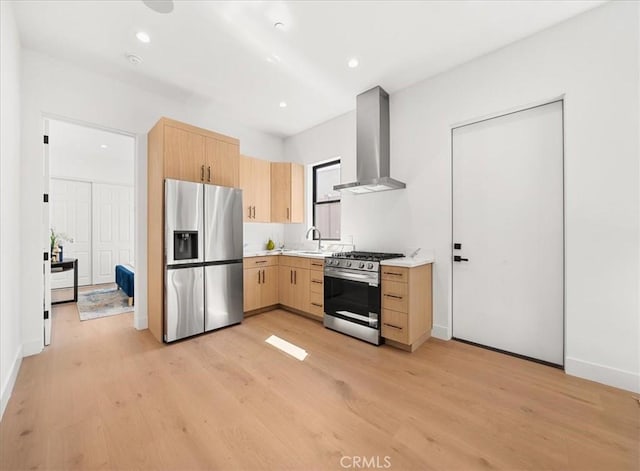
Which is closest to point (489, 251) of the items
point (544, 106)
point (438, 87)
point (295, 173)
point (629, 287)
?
point (629, 287)

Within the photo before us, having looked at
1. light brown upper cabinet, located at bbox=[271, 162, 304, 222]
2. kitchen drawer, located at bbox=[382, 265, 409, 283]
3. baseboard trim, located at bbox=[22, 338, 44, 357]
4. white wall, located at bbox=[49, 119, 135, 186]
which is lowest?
baseboard trim, located at bbox=[22, 338, 44, 357]

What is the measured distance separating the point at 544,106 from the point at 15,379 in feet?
16.8

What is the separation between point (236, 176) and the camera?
143 inches

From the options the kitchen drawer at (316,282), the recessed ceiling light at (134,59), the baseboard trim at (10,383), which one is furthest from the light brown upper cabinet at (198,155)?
the baseboard trim at (10,383)

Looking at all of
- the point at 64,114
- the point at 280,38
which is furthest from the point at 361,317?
the point at 64,114

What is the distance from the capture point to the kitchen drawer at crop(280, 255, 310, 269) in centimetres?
381

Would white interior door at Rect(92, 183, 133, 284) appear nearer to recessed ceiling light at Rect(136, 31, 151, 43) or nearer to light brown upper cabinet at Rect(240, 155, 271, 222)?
light brown upper cabinet at Rect(240, 155, 271, 222)

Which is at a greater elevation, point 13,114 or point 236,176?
point 13,114

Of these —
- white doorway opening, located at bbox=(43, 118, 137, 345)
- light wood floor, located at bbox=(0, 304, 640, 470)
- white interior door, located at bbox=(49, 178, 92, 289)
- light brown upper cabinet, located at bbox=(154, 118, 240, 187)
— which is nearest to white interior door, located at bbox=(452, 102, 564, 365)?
light wood floor, located at bbox=(0, 304, 640, 470)

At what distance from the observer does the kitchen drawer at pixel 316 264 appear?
357 centimetres

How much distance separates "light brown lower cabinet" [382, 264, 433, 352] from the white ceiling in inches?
86.6

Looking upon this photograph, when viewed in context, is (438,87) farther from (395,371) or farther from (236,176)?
(395,371)

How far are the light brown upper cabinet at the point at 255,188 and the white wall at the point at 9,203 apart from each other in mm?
2326

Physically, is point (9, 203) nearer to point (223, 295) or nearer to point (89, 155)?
point (223, 295)
